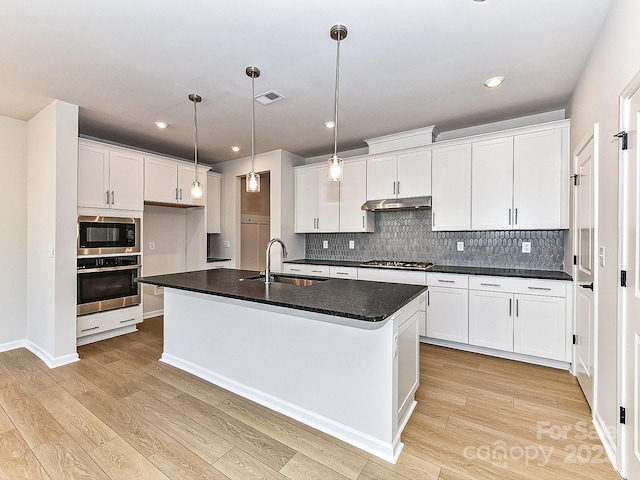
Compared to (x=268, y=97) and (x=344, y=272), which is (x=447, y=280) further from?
(x=268, y=97)

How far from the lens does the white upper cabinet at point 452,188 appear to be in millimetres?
3645

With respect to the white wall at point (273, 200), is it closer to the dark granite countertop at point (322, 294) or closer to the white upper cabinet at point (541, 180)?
the dark granite countertop at point (322, 294)

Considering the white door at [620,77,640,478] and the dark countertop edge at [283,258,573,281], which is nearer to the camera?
the white door at [620,77,640,478]

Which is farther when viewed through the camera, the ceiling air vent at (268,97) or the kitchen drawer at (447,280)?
the kitchen drawer at (447,280)

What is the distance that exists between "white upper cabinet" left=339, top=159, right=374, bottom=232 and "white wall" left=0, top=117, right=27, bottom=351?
3.89m

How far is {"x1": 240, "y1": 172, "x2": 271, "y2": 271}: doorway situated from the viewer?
560 cm

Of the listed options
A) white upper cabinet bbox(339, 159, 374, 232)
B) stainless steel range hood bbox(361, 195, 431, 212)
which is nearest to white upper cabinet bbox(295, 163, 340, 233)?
white upper cabinet bbox(339, 159, 374, 232)

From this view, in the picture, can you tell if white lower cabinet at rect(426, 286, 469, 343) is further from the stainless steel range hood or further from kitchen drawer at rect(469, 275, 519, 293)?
the stainless steel range hood

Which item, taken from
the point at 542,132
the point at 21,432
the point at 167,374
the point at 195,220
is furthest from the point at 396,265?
the point at 21,432

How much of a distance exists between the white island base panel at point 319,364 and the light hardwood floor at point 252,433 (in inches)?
4.3

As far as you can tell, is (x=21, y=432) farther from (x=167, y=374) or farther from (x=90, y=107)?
(x=90, y=107)

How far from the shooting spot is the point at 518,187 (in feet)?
11.0

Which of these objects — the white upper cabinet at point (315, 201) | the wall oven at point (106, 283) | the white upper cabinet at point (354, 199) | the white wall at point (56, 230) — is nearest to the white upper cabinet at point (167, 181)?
the wall oven at point (106, 283)

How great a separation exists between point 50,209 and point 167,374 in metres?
2.06
